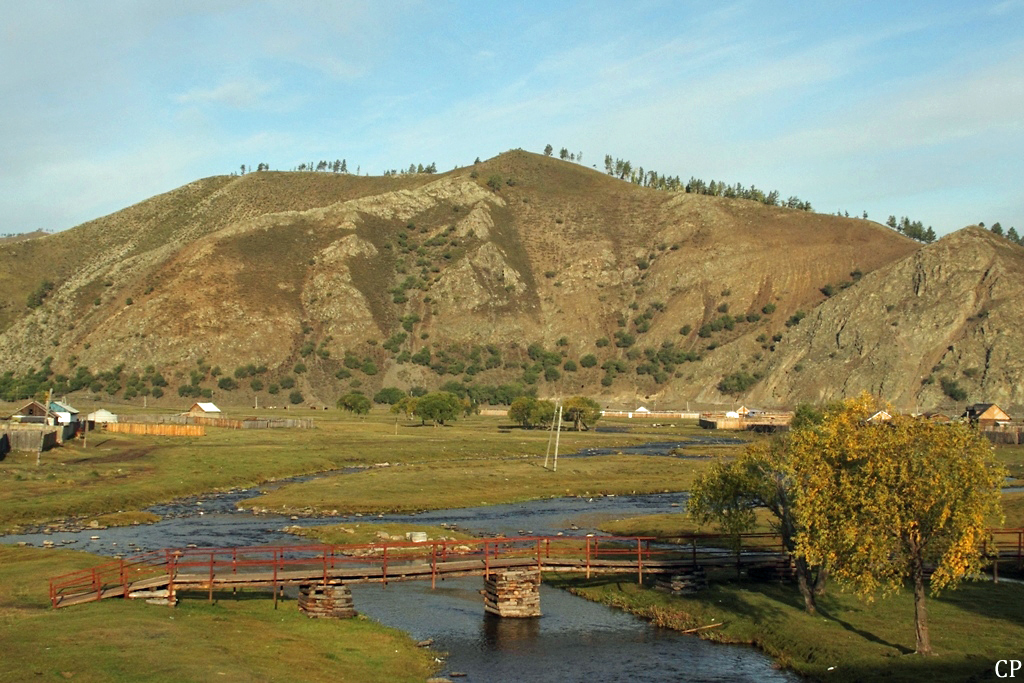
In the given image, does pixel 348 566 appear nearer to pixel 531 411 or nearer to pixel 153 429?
pixel 153 429

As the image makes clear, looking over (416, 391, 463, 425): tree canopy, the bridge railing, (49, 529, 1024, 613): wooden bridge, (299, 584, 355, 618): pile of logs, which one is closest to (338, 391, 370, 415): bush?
(416, 391, 463, 425): tree canopy

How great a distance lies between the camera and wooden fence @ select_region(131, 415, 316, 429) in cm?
14638

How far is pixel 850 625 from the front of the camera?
124 feet

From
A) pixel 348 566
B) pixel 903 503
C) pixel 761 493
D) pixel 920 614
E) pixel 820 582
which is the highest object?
pixel 903 503

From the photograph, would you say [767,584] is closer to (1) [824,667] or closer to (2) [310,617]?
(1) [824,667]

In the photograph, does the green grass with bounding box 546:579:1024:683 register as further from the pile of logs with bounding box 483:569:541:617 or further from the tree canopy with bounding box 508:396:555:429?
the tree canopy with bounding box 508:396:555:429

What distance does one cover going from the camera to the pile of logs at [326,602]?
38969mm

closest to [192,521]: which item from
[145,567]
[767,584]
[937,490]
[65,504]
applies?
[65,504]

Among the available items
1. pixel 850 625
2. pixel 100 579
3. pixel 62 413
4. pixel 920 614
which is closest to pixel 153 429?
pixel 62 413

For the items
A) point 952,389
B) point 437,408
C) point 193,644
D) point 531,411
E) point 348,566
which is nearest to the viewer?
point 193,644

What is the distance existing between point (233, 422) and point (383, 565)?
112 metres

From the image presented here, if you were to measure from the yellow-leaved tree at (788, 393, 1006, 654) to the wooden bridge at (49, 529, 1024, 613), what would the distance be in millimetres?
10376

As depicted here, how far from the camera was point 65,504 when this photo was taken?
68188mm

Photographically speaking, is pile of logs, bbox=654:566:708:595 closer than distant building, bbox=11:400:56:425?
Yes
